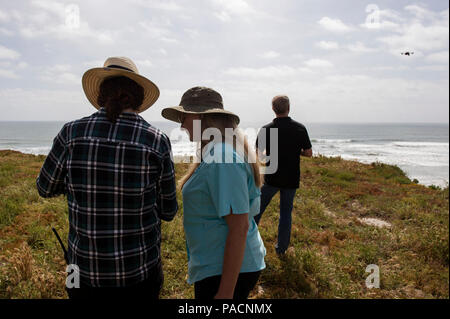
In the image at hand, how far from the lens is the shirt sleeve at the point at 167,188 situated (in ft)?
5.13

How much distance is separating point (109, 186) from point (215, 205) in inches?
23.7

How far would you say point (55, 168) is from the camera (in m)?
1.50

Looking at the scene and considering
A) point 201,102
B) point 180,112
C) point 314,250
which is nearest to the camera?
point 201,102

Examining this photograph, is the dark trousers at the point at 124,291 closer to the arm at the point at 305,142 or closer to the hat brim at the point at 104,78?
the hat brim at the point at 104,78

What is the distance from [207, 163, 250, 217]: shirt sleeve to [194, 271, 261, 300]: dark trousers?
0.51 m

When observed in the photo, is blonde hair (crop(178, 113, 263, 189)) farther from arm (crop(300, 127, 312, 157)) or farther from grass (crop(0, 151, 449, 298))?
arm (crop(300, 127, 312, 157))

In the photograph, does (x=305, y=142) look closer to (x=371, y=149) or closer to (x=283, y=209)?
(x=283, y=209)

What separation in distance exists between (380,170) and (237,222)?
1648cm

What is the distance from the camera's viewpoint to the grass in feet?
12.0

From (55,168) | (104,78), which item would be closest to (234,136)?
(104,78)

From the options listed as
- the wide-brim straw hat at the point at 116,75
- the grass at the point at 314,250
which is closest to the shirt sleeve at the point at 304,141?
the grass at the point at 314,250
